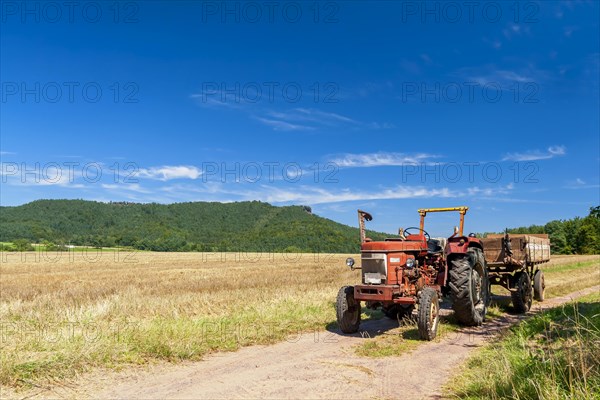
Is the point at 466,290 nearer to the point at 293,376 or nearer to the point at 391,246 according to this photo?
the point at 391,246

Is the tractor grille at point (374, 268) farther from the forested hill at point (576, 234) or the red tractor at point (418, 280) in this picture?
the forested hill at point (576, 234)

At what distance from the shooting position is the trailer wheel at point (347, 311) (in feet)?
27.1

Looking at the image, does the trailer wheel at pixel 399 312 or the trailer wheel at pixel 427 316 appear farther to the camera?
the trailer wheel at pixel 399 312

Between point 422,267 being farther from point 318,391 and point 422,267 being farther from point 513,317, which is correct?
point 318,391

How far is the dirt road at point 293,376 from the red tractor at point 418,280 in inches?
30.6

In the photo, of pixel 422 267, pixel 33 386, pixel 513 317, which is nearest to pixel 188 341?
pixel 33 386

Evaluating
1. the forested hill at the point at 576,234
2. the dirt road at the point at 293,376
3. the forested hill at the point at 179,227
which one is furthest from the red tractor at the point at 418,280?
the forested hill at the point at 576,234

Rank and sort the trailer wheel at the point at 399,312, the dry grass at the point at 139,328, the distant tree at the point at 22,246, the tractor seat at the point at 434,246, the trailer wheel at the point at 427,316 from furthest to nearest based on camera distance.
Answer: the distant tree at the point at 22,246, the trailer wheel at the point at 399,312, the tractor seat at the point at 434,246, the trailer wheel at the point at 427,316, the dry grass at the point at 139,328

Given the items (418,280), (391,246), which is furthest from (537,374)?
(418,280)

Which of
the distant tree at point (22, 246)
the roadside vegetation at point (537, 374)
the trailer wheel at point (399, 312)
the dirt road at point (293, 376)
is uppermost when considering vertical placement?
the distant tree at point (22, 246)

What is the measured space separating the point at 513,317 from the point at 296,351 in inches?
256

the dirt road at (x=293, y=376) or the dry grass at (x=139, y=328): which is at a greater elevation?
the dry grass at (x=139, y=328)

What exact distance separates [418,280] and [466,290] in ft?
3.25

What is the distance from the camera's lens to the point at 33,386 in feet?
16.8
